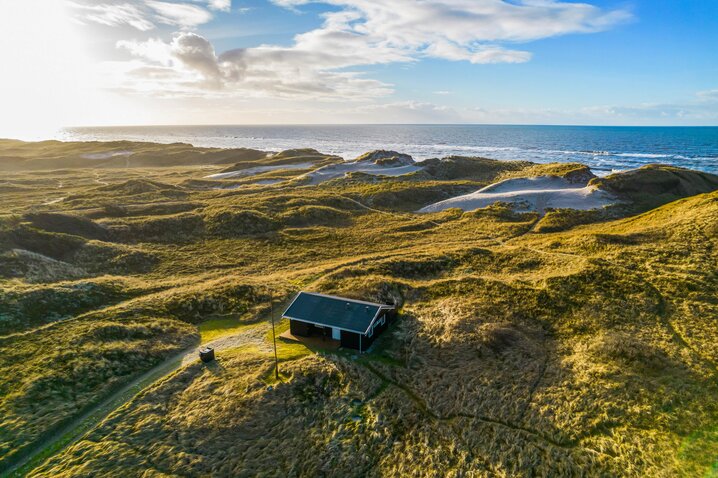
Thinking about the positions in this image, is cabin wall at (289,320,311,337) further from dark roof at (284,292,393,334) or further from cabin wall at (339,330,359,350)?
cabin wall at (339,330,359,350)

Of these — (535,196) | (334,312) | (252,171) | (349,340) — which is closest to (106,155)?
(252,171)

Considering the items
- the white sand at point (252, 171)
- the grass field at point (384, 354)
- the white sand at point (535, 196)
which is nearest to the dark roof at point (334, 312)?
the grass field at point (384, 354)

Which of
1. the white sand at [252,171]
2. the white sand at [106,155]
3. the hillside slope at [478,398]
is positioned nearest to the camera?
the hillside slope at [478,398]

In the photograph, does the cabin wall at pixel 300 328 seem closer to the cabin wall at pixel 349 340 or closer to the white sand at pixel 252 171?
the cabin wall at pixel 349 340

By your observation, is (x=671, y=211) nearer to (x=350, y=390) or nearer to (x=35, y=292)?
(x=350, y=390)

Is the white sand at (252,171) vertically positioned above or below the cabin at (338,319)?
above

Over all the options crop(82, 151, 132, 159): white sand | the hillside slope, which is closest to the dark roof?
the hillside slope
